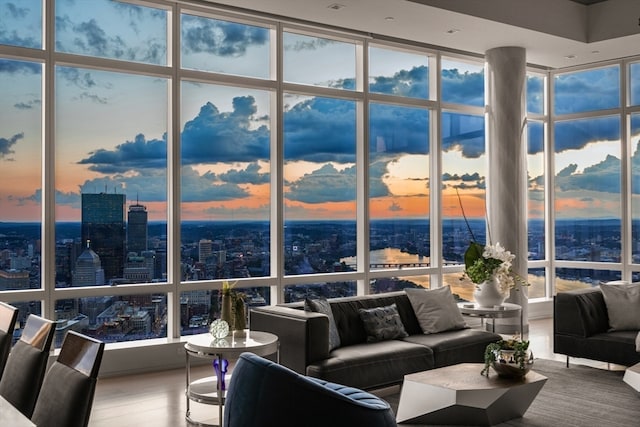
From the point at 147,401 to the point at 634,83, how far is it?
272 inches

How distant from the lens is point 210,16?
6598mm

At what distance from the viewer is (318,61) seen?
7312mm

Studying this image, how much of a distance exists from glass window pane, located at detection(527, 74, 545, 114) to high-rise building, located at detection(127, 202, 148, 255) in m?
5.42

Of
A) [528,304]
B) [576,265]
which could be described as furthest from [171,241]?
[576,265]

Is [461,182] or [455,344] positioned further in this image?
[461,182]

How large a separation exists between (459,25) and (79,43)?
3.68 m

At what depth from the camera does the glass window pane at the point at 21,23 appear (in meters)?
5.58

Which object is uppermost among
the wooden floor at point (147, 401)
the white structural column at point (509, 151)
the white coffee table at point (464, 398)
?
the white structural column at point (509, 151)

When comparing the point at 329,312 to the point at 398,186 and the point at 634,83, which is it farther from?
the point at 634,83

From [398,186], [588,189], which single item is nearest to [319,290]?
[398,186]

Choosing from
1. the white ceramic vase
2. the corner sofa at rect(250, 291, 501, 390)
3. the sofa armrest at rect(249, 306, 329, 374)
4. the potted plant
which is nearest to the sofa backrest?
the corner sofa at rect(250, 291, 501, 390)

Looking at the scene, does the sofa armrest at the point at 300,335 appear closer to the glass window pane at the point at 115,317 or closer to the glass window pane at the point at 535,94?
the glass window pane at the point at 115,317

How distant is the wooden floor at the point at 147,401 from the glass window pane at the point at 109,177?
92cm

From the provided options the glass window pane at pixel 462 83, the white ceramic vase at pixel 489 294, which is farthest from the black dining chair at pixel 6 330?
the glass window pane at pixel 462 83
